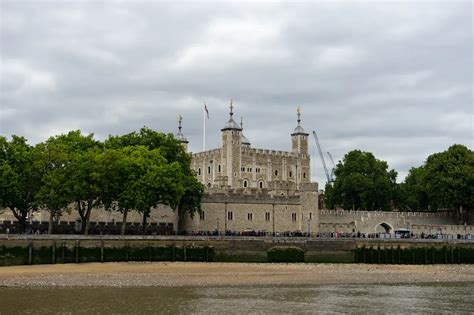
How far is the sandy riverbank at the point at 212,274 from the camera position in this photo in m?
44.4

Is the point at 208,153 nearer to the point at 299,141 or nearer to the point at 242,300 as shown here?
the point at 299,141

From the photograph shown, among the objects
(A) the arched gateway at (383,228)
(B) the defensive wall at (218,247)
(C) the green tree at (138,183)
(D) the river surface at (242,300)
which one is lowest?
(D) the river surface at (242,300)

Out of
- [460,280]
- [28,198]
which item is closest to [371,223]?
[460,280]

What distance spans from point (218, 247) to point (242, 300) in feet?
74.0

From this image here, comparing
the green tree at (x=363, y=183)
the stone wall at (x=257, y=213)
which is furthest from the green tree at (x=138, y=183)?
the green tree at (x=363, y=183)

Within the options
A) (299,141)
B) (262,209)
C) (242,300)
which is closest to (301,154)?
(299,141)

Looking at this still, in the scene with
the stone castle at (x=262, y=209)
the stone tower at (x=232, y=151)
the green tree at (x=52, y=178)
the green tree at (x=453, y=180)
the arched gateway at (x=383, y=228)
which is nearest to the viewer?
the green tree at (x=52, y=178)

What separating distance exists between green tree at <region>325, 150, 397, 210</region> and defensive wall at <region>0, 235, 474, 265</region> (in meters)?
24.5

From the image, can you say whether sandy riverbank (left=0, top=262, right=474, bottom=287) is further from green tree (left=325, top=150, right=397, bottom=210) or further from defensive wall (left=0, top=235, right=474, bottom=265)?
green tree (left=325, top=150, right=397, bottom=210)

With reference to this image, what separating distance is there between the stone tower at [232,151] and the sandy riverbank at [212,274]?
4413 centimetres

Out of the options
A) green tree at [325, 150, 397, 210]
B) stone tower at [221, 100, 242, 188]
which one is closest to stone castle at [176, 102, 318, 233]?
stone tower at [221, 100, 242, 188]

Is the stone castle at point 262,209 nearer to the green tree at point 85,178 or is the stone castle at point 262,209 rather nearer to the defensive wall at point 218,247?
the green tree at point 85,178

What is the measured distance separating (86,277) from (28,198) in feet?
53.6

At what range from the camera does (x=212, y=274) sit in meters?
48.8
